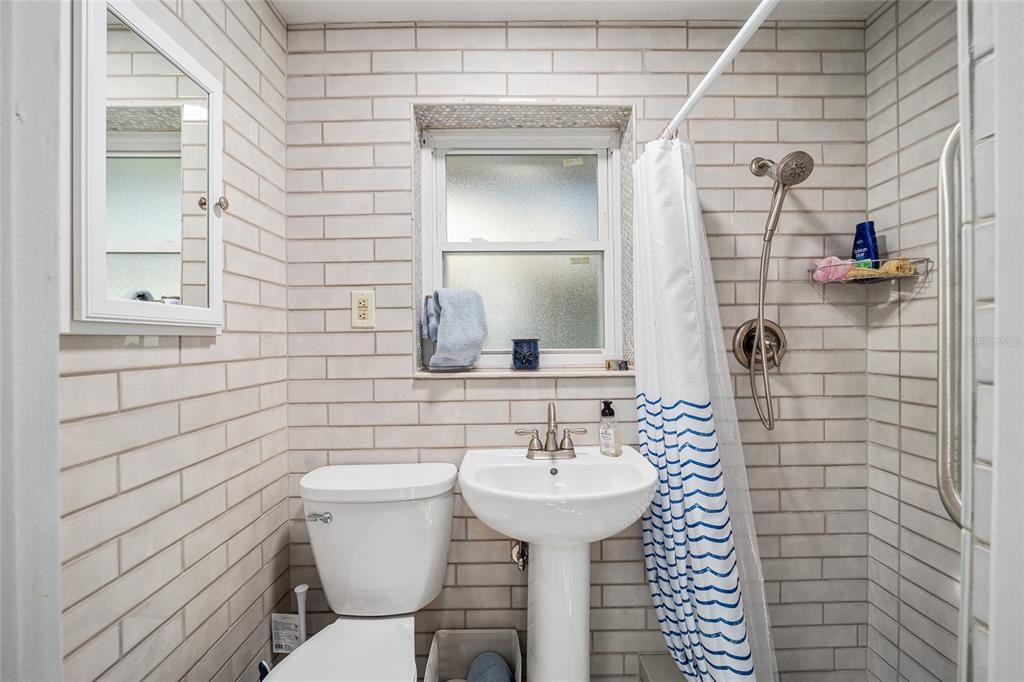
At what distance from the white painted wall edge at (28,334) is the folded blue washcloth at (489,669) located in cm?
139

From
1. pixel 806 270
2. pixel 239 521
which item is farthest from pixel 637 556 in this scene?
pixel 239 521

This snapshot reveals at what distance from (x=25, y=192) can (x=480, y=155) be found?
5.55 ft

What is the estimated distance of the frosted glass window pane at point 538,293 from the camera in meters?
1.87

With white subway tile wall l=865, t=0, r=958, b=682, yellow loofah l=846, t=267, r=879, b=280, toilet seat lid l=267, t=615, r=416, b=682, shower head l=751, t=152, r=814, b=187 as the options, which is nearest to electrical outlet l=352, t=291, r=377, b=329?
toilet seat lid l=267, t=615, r=416, b=682

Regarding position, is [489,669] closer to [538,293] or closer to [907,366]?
[538,293]

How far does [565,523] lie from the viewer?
1251 millimetres

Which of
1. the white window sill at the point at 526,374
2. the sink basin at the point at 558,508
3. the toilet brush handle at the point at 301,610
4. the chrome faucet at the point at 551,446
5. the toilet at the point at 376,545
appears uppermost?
the white window sill at the point at 526,374

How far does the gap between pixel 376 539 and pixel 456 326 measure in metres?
0.70

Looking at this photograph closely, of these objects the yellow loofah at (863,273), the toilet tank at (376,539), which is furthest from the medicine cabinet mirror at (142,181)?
the yellow loofah at (863,273)

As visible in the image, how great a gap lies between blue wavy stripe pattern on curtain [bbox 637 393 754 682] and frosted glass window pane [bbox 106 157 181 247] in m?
1.29

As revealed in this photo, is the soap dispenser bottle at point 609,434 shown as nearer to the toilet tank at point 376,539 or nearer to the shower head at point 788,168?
the toilet tank at point 376,539

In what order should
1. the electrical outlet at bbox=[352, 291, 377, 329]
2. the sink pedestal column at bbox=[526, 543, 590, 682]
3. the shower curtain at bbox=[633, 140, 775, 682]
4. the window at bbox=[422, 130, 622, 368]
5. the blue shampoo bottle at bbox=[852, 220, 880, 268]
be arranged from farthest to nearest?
the window at bbox=[422, 130, 622, 368]
the electrical outlet at bbox=[352, 291, 377, 329]
the blue shampoo bottle at bbox=[852, 220, 880, 268]
the sink pedestal column at bbox=[526, 543, 590, 682]
the shower curtain at bbox=[633, 140, 775, 682]

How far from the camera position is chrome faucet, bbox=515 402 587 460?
1580 millimetres

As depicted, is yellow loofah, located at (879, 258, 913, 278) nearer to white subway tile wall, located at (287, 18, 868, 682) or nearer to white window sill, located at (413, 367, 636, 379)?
white subway tile wall, located at (287, 18, 868, 682)
